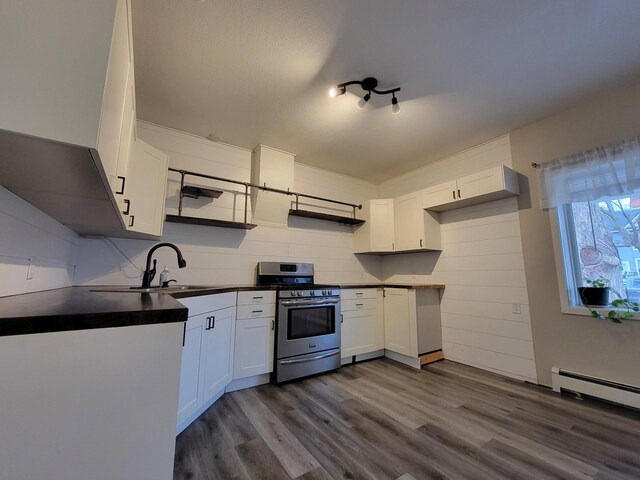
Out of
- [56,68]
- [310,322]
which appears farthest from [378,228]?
[56,68]

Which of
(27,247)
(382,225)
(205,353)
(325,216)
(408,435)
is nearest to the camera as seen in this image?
(27,247)

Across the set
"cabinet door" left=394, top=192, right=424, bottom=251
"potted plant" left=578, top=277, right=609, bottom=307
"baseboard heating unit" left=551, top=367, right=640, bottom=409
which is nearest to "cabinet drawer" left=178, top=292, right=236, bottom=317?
"cabinet door" left=394, top=192, right=424, bottom=251

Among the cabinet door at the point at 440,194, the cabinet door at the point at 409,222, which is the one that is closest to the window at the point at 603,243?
the cabinet door at the point at 440,194

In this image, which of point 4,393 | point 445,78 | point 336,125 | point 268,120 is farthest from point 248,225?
point 4,393

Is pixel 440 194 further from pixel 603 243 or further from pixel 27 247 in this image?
pixel 27 247

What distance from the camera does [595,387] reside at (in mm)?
2334

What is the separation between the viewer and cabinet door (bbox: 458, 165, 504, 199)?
9.45 ft

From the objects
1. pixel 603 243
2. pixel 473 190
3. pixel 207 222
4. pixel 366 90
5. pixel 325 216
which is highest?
pixel 366 90

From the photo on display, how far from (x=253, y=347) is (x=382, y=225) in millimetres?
2429

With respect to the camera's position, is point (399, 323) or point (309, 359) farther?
point (399, 323)

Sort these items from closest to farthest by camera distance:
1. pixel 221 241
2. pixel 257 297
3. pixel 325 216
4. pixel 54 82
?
pixel 54 82 < pixel 257 297 < pixel 221 241 < pixel 325 216

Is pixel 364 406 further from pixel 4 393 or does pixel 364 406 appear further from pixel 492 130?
pixel 492 130

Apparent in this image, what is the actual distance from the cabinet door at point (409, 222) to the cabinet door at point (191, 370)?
2.72 m

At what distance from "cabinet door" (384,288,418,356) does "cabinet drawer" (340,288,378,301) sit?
7.3 inches
